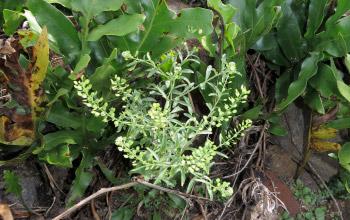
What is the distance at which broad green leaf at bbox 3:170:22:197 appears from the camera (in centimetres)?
150

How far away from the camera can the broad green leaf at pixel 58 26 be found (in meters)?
1.46

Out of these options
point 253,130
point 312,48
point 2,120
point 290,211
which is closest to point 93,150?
point 2,120

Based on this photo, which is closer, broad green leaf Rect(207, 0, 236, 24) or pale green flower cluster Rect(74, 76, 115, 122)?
pale green flower cluster Rect(74, 76, 115, 122)

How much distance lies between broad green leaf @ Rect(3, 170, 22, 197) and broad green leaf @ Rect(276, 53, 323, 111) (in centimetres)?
101

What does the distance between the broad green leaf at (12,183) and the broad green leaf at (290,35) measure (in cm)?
118

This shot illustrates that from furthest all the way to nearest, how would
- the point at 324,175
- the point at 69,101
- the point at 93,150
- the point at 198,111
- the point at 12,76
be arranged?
the point at 324,175 → the point at 198,111 → the point at 93,150 → the point at 69,101 → the point at 12,76

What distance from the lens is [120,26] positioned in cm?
144

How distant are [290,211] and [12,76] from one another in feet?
4.06

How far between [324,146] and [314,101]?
0.72 ft

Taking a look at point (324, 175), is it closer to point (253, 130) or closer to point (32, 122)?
point (253, 130)

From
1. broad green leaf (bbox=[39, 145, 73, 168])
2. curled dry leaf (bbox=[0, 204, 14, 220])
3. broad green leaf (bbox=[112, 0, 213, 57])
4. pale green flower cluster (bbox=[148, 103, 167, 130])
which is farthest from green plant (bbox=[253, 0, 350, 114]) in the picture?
curled dry leaf (bbox=[0, 204, 14, 220])

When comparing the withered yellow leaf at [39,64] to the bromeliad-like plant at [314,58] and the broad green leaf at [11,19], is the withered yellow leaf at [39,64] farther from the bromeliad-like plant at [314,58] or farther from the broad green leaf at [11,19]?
the bromeliad-like plant at [314,58]

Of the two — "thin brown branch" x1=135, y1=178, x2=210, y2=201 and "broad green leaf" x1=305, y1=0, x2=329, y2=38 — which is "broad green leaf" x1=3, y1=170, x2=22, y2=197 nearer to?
"thin brown branch" x1=135, y1=178, x2=210, y2=201

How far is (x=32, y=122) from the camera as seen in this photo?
1459 mm
